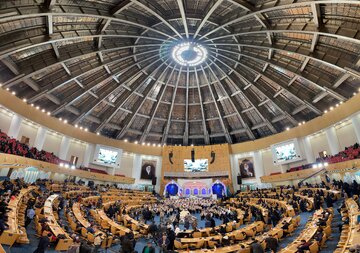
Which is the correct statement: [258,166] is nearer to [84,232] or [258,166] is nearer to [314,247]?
[314,247]

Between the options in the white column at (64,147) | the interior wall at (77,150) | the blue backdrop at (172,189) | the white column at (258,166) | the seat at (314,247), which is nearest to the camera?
the seat at (314,247)

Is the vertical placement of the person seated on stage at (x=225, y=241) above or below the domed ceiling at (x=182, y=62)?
below

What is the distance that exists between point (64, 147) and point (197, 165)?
28192mm

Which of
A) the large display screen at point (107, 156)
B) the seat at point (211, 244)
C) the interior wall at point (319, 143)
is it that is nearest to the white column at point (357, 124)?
the interior wall at point (319, 143)

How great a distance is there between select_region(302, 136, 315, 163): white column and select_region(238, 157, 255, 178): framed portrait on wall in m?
11.2

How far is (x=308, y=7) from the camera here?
69.8ft

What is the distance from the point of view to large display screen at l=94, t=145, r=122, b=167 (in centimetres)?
4241

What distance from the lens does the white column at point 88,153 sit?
138ft

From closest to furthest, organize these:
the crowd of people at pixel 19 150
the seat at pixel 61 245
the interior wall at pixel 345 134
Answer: the seat at pixel 61 245 → the crowd of people at pixel 19 150 → the interior wall at pixel 345 134

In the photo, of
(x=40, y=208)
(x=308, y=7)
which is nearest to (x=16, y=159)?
(x=40, y=208)

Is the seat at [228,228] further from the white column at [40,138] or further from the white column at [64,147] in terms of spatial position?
the white column at [64,147]

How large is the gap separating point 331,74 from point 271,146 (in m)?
17.5

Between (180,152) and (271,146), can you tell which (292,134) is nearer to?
(271,146)

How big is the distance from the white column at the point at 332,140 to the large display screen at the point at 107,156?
39432 millimetres
